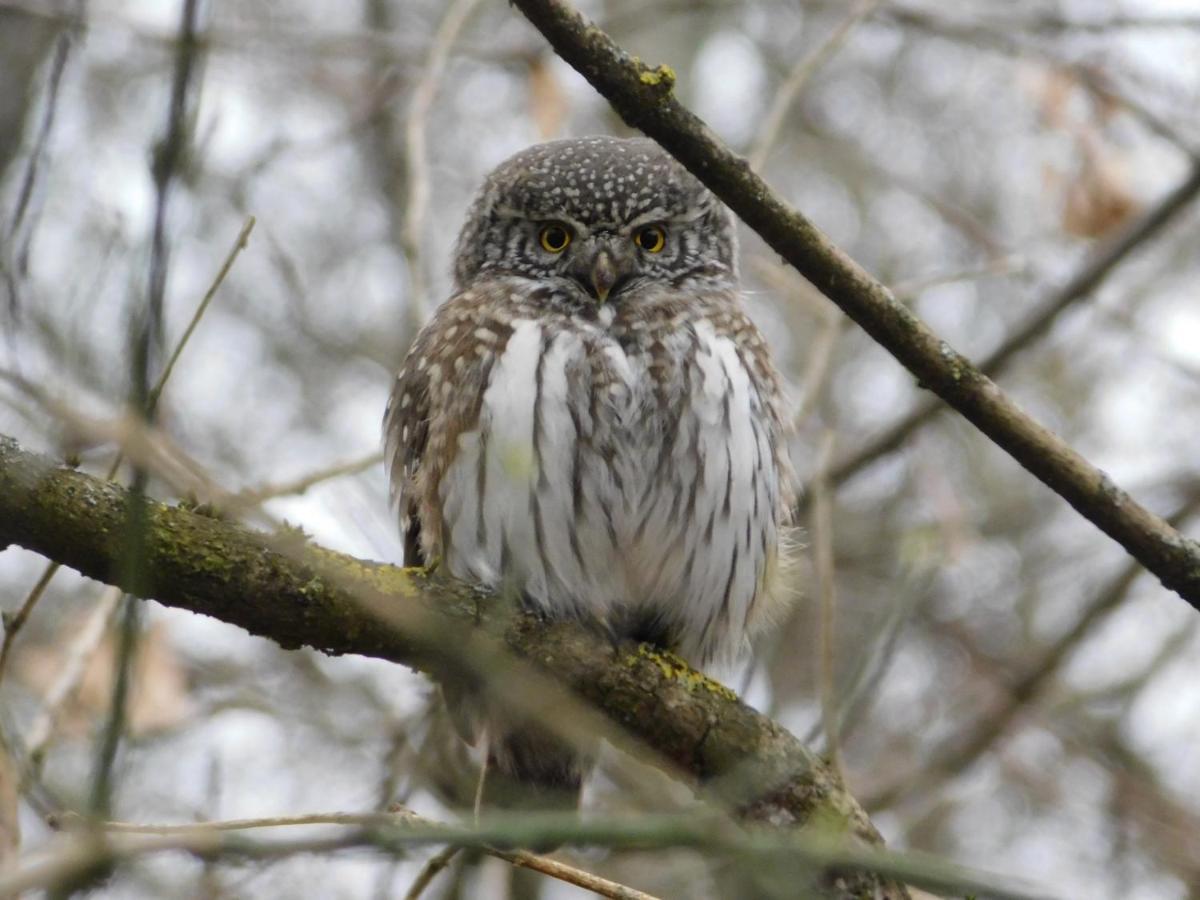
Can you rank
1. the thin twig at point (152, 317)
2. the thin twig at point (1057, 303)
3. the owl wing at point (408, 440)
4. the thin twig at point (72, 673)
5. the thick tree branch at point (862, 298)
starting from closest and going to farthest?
the thin twig at point (152, 317)
the thick tree branch at point (862, 298)
the thin twig at point (72, 673)
the owl wing at point (408, 440)
the thin twig at point (1057, 303)

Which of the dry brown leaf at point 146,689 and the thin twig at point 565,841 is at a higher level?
the dry brown leaf at point 146,689

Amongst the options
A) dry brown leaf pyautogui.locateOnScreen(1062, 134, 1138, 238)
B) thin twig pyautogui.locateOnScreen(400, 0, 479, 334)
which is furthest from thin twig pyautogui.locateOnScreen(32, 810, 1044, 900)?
dry brown leaf pyautogui.locateOnScreen(1062, 134, 1138, 238)

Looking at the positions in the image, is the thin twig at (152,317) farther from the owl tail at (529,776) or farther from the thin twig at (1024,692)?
the thin twig at (1024,692)

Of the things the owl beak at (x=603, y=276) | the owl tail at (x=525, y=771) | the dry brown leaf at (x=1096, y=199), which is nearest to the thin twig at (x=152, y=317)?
the owl beak at (x=603, y=276)

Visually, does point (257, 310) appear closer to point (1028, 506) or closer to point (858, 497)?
point (858, 497)

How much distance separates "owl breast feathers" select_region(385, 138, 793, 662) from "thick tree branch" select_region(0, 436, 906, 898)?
1.27 ft

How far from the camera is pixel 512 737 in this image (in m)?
4.77

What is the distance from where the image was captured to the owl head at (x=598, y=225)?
4.76m

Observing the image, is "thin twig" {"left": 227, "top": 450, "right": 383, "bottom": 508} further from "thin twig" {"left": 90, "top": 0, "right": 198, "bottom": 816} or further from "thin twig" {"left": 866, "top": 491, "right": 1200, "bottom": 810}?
"thin twig" {"left": 866, "top": 491, "right": 1200, "bottom": 810}

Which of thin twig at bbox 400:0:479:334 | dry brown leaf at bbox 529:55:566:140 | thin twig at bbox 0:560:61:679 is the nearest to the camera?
thin twig at bbox 0:560:61:679

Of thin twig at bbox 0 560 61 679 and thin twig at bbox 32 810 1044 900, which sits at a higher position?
thin twig at bbox 0 560 61 679

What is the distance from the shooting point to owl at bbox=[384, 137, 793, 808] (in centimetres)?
427

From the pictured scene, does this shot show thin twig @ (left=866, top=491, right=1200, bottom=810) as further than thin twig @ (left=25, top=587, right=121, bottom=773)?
Yes

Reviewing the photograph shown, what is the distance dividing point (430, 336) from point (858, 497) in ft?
15.5
